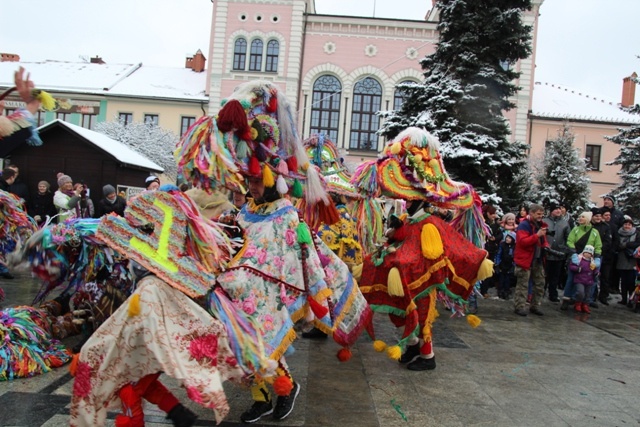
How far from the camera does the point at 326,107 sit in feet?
99.1

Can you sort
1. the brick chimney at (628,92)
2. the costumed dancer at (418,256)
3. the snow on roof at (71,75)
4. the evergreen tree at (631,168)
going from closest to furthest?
the costumed dancer at (418,256), the evergreen tree at (631,168), the snow on roof at (71,75), the brick chimney at (628,92)

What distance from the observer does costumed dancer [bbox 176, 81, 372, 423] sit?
10.0ft

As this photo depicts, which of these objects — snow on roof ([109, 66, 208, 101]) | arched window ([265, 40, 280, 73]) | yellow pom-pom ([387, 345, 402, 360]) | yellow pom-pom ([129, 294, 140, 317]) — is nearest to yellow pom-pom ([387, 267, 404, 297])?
yellow pom-pom ([387, 345, 402, 360])

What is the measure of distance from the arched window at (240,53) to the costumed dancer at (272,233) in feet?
89.9

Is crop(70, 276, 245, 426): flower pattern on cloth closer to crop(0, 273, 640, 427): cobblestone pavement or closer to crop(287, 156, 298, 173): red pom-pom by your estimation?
crop(0, 273, 640, 427): cobblestone pavement

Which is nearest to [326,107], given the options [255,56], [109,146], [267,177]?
[255,56]

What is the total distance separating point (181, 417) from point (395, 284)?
2.30 m

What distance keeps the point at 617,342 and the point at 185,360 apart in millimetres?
5962

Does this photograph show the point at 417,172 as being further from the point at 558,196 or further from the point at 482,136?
the point at 558,196

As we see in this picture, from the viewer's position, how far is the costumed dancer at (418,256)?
14.8 feet

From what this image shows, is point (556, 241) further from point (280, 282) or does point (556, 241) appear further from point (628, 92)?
point (628, 92)

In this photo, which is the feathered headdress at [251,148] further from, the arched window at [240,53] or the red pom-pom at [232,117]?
the arched window at [240,53]

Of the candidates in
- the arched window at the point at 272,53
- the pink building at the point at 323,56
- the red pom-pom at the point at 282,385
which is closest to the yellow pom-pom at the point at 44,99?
the red pom-pom at the point at 282,385

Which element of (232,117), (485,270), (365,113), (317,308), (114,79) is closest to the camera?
(232,117)
